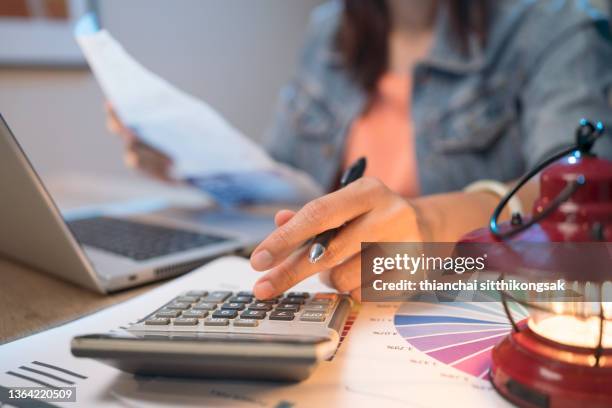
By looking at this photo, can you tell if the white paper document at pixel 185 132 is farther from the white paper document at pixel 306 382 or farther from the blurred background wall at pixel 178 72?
the blurred background wall at pixel 178 72

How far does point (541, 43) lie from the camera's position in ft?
2.73

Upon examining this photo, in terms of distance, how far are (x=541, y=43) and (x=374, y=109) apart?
30cm

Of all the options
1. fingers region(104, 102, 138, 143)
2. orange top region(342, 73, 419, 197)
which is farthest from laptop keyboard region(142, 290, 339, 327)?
orange top region(342, 73, 419, 197)

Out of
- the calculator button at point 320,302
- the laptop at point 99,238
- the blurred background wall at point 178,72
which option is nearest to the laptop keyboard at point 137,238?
the laptop at point 99,238

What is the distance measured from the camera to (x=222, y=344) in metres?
0.27

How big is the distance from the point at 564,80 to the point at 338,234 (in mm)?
572

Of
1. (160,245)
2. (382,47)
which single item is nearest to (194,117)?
(160,245)

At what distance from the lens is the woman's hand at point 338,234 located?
0.35m

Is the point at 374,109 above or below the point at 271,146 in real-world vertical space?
above

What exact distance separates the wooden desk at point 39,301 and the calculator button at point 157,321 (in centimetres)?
11

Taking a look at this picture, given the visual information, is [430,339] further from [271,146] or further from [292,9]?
[292,9]

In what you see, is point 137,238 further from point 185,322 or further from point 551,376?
point 551,376

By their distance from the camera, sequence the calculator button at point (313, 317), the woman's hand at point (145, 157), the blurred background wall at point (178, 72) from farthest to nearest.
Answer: the blurred background wall at point (178, 72) → the woman's hand at point (145, 157) → the calculator button at point (313, 317)

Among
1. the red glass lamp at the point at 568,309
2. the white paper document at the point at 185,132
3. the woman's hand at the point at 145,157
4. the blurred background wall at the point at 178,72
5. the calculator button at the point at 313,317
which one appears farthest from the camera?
the blurred background wall at the point at 178,72
